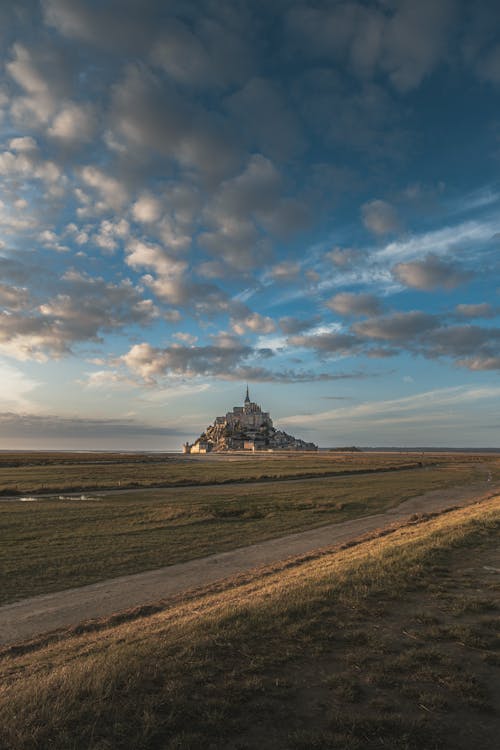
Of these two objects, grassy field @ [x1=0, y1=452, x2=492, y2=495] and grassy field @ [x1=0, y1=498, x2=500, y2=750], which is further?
grassy field @ [x1=0, y1=452, x2=492, y2=495]

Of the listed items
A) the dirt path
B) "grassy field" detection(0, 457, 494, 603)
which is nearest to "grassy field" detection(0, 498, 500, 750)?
the dirt path

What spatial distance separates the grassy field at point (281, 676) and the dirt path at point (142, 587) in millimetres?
1672

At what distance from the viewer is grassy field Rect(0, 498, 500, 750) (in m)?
5.00

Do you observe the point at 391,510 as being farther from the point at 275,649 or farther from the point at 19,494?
the point at 19,494

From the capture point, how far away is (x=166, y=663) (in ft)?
21.7

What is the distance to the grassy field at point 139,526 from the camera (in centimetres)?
1697

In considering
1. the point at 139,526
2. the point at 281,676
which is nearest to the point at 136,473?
the point at 139,526

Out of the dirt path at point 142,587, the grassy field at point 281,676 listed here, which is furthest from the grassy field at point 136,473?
the grassy field at point 281,676

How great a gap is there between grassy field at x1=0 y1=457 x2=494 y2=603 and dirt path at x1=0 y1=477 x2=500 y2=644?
92cm

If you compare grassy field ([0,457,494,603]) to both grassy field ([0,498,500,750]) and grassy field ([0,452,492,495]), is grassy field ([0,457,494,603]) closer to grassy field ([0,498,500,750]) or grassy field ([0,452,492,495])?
grassy field ([0,498,500,750])

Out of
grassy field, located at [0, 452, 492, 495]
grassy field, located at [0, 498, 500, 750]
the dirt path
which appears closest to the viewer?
grassy field, located at [0, 498, 500, 750]

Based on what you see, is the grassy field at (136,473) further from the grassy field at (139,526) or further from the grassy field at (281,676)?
the grassy field at (281,676)

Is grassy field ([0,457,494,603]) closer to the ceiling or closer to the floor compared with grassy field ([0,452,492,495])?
Answer: closer to the floor

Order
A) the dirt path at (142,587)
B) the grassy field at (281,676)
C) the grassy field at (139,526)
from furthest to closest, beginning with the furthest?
the grassy field at (139,526) → the dirt path at (142,587) → the grassy field at (281,676)
